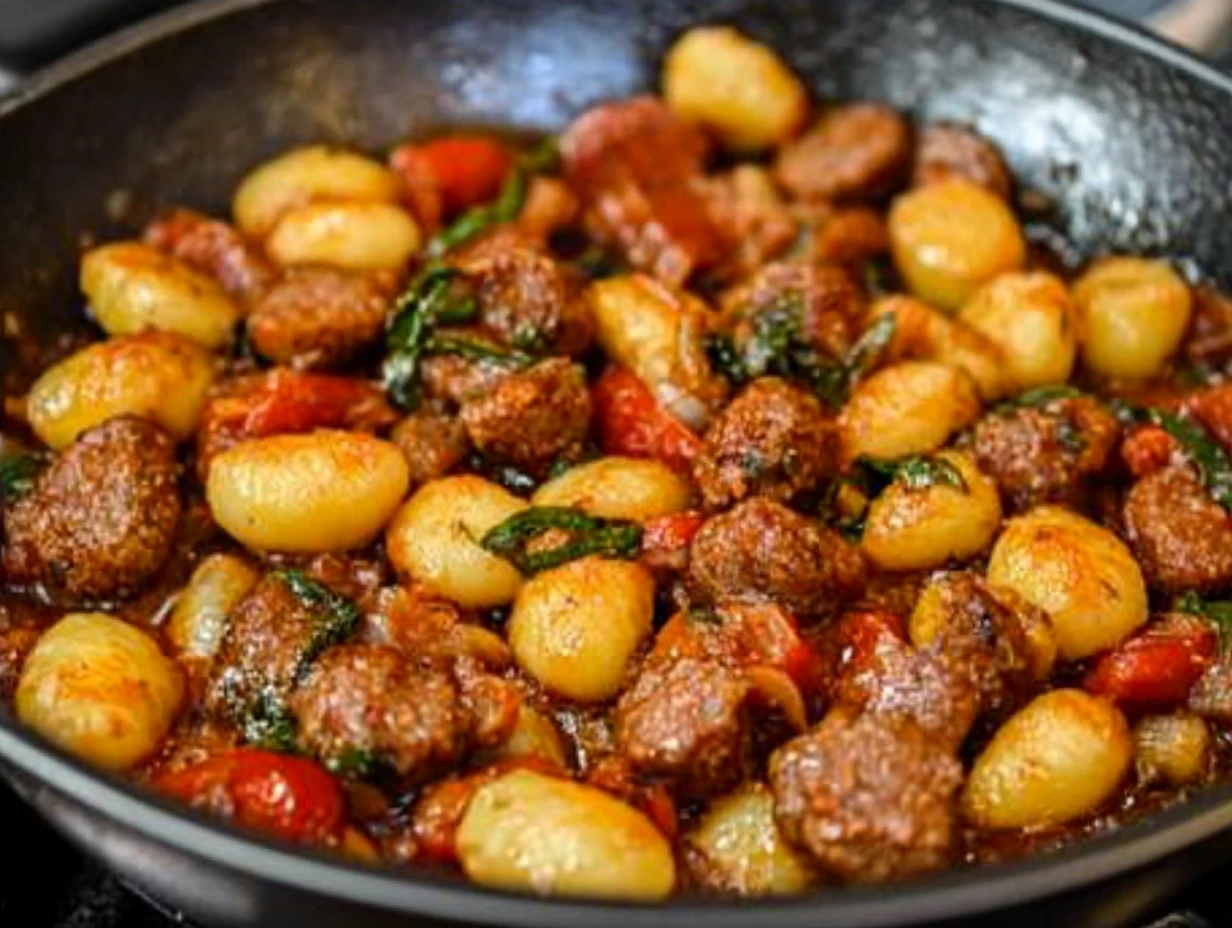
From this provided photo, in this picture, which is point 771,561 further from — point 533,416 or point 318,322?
A: point 318,322

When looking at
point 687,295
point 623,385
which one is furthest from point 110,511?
point 687,295

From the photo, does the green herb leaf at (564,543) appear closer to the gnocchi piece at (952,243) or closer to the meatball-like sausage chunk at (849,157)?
the gnocchi piece at (952,243)

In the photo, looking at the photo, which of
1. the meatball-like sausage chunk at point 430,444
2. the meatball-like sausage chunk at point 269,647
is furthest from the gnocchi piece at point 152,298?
the meatball-like sausage chunk at point 269,647

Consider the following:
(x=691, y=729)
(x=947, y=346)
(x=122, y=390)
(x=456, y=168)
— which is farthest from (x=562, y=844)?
(x=456, y=168)

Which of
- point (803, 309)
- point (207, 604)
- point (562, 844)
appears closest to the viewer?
point (562, 844)

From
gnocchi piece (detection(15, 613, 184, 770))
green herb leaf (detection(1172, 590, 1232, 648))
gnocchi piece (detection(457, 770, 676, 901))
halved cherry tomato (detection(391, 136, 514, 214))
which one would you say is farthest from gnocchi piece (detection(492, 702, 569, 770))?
halved cherry tomato (detection(391, 136, 514, 214))

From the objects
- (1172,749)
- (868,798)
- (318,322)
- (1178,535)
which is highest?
(318,322)

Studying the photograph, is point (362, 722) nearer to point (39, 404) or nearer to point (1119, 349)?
point (39, 404)

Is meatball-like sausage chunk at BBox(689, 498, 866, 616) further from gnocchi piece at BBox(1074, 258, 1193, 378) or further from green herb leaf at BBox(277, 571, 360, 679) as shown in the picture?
gnocchi piece at BBox(1074, 258, 1193, 378)
